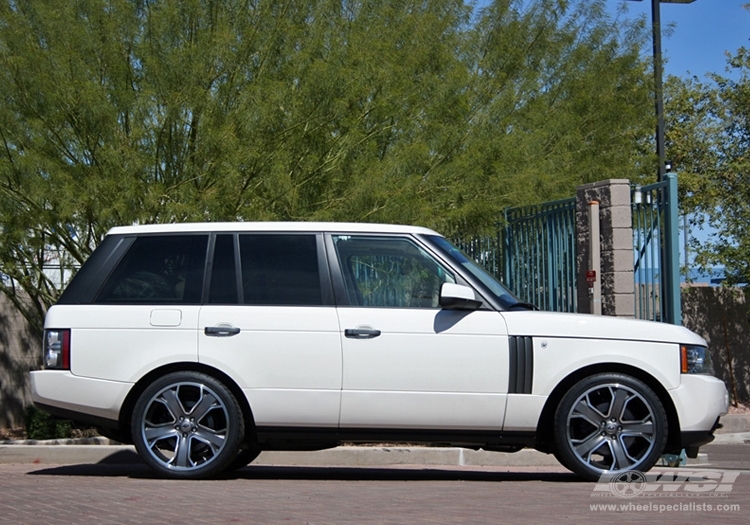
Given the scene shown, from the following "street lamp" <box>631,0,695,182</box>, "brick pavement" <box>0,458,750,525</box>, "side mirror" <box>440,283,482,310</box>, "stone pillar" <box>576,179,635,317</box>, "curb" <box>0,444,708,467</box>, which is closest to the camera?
"brick pavement" <box>0,458,750,525</box>

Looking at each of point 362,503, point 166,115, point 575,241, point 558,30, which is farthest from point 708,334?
point 362,503

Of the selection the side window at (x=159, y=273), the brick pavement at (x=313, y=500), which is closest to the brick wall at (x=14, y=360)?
the brick pavement at (x=313, y=500)

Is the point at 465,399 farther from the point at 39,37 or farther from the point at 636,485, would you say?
the point at 39,37

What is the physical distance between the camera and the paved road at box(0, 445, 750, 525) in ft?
20.8

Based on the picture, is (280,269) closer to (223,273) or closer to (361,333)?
(223,273)

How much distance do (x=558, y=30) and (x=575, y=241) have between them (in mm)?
9457

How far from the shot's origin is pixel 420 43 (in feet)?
55.8

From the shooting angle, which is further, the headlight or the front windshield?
the front windshield

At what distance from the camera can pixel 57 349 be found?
8.65 m

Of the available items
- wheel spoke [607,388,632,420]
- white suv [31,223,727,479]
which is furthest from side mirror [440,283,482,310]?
wheel spoke [607,388,632,420]

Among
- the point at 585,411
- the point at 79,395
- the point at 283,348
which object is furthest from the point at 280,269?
the point at 585,411

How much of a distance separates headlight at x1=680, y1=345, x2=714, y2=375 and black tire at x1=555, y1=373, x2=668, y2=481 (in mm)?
338

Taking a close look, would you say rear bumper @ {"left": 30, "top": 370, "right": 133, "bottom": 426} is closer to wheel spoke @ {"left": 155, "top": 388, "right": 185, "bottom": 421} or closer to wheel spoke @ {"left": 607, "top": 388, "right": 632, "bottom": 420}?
wheel spoke @ {"left": 155, "top": 388, "right": 185, "bottom": 421}

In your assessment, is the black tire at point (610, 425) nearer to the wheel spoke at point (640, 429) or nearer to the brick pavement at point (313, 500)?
the wheel spoke at point (640, 429)
